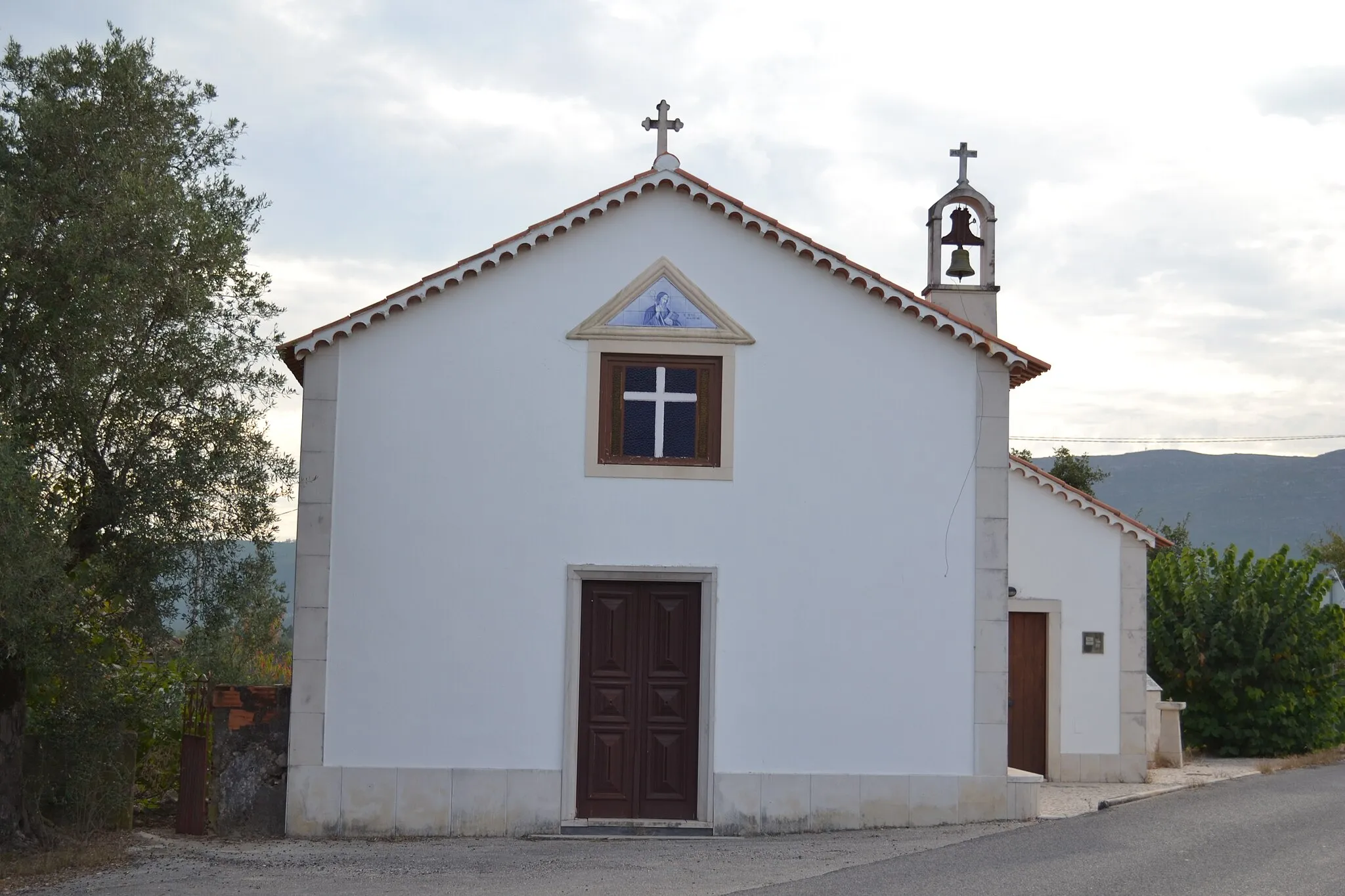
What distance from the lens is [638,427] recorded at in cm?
1254

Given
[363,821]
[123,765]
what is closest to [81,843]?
[123,765]

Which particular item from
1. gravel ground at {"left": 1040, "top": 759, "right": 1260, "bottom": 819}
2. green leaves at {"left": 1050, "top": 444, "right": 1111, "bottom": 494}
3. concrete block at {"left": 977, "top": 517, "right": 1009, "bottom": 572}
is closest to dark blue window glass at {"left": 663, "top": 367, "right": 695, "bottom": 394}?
concrete block at {"left": 977, "top": 517, "right": 1009, "bottom": 572}

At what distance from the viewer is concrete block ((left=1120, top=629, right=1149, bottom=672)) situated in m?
16.3

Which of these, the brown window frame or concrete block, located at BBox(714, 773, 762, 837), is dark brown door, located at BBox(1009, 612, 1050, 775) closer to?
concrete block, located at BBox(714, 773, 762, 837)

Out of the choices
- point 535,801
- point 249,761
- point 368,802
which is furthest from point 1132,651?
point 249,761

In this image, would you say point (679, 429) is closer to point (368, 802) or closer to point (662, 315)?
point (662, 315)

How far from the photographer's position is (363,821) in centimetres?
1202

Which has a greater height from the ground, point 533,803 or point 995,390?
point 995,390

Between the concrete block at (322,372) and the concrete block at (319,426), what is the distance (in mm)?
52

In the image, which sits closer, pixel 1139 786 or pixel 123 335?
pixel 123 335

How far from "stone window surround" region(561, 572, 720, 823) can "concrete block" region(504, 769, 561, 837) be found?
0.23 ft

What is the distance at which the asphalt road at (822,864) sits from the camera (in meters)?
9.77

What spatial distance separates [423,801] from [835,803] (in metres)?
3.70

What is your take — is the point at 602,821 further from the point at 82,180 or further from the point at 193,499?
the point at 82,180
